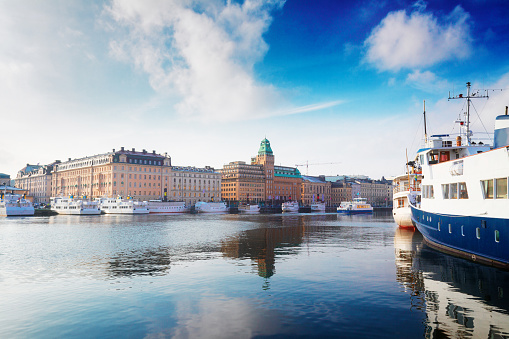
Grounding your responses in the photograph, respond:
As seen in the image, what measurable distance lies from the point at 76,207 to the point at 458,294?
16159 centimetres

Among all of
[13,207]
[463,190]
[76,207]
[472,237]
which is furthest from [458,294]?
[76,207]

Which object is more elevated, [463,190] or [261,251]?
[463,190]

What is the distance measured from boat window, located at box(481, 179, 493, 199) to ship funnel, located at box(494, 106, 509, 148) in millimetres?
5641

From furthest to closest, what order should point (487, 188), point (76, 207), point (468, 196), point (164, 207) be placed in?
1. point (164, 207)
2. point (76, 207)
3. point (468, 196)
4. point (487, 188)

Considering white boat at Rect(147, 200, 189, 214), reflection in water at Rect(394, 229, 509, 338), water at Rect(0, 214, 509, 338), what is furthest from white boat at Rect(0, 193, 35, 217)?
reflection in water at Rect(394, 229, 509, 338)

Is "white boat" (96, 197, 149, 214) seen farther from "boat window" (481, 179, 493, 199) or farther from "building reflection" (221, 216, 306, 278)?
"boat window" (481, 179, 493, 199)

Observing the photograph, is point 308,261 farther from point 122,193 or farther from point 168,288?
point 122,193

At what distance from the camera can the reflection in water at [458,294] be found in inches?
704

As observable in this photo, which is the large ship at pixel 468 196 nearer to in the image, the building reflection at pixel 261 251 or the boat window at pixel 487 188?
the boat window at pixel 487 188

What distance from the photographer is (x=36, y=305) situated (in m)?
22.2

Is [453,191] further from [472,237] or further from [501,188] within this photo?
[501,188]

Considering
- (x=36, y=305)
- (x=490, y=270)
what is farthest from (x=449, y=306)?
(x=36, y=305)

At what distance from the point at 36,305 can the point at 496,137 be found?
128 feet

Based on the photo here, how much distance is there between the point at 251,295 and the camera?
78.9 ft
